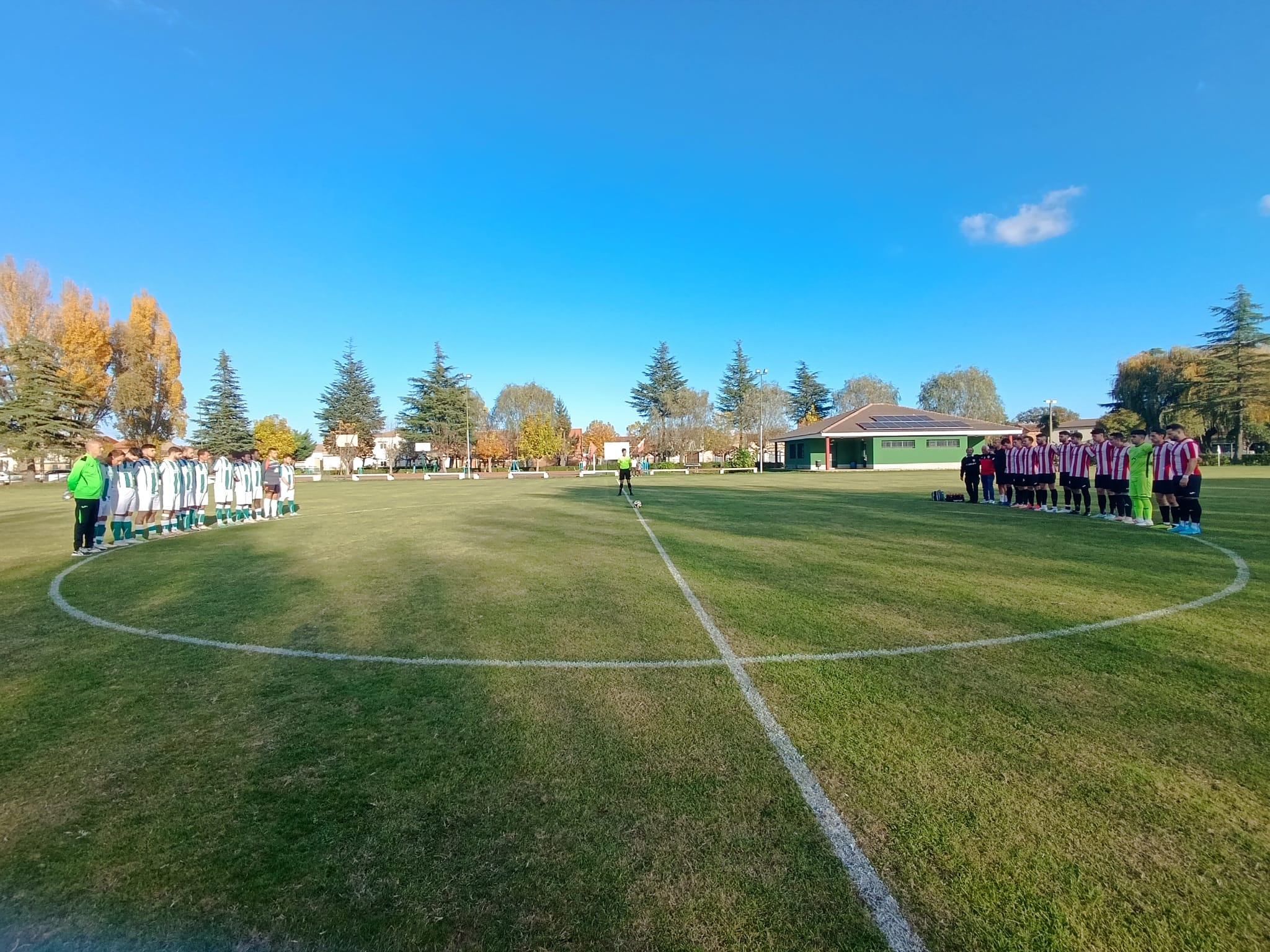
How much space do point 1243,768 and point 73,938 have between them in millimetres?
5097

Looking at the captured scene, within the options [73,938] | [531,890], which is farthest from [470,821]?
[73,938]

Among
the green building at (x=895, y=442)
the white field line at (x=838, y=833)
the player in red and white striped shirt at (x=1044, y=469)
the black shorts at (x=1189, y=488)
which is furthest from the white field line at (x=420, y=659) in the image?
the green building at (x=895, y=442)

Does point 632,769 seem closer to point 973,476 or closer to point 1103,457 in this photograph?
point 1103,457

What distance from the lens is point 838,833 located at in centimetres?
251

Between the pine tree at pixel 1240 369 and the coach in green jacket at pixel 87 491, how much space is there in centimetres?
6667

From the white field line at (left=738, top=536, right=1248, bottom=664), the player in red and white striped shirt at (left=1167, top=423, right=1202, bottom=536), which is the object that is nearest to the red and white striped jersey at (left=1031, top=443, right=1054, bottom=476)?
the player in red and white striped shirt at (left=1167, top=423, right=1202, bottom=536)

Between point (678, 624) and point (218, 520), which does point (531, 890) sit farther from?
point (218, 520)

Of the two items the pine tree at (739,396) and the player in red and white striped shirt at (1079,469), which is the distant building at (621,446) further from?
the player in red and white striped shirt at (1079,469)

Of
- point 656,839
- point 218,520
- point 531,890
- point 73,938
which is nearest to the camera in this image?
point 73,938

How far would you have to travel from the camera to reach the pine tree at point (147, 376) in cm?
4800

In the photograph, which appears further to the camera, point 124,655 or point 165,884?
point 124,655

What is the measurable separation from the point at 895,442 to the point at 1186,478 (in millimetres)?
39632

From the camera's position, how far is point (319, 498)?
995 inches

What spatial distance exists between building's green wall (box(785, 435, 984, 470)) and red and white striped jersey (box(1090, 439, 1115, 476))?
117 ft
